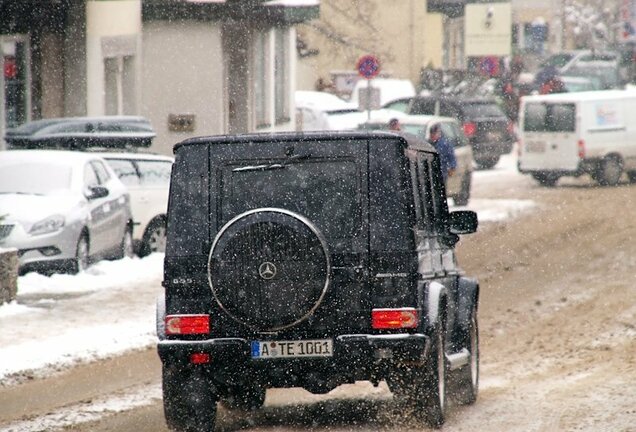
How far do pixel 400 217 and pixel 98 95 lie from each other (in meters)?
22.4

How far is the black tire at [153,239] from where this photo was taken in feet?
72.7

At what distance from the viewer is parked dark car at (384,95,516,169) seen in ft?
131

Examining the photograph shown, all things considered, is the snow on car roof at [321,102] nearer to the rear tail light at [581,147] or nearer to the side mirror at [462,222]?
the rear tail light at [581,147]

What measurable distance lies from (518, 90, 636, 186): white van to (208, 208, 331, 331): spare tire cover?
86.8ft

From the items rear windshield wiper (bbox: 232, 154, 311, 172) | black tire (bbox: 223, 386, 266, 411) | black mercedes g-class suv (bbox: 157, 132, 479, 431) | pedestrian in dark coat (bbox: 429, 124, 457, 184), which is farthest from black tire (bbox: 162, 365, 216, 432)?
pedestrian in dark coat (bbox: 429, 124, 457, 184)

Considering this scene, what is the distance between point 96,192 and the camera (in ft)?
64.7

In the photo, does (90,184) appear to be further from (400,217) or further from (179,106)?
(179,106)

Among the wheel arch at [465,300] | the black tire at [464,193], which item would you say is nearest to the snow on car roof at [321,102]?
the black tire at [464,193]

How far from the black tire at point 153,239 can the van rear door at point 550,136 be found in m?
14.3

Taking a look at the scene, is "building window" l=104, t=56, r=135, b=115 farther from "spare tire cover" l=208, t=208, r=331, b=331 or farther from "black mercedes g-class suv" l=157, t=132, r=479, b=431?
"spare tire cover" l=208, t=208, r=331, b=331

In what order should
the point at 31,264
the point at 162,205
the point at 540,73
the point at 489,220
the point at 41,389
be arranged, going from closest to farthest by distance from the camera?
1. the point at 41,389
2. the point at 31,264
3. the point at 162,205
4. the point at 489,220
5. the point at 540,73

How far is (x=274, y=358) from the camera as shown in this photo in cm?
895

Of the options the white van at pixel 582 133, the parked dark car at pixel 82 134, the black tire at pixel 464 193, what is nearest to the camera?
the parked dark car at pixel 82 134

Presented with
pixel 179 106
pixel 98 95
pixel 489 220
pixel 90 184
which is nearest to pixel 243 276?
pixel 90 184
